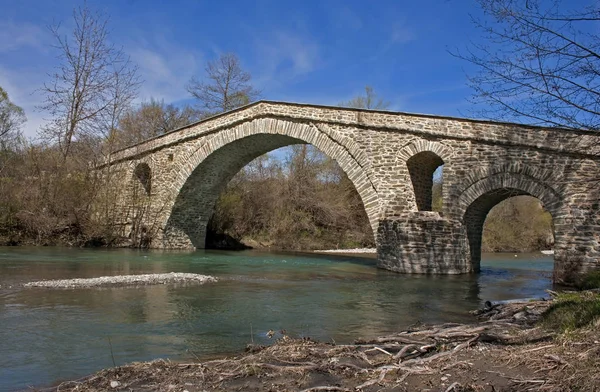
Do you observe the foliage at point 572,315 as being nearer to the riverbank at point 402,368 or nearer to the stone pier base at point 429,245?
the riverbank at point 402,368

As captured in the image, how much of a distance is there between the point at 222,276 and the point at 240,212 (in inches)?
589

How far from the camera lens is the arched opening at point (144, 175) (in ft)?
74.7

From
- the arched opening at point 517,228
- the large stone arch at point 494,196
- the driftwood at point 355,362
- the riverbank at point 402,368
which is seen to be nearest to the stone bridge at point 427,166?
the large stone arch at point 494,196

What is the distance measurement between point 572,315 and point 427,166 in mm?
10603

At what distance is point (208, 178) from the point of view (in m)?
21.3

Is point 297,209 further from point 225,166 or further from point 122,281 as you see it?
point 122,281

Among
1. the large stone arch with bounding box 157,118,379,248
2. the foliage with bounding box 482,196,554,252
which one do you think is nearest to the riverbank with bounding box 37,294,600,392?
the large stone arch with bounding box 157,118,379,248

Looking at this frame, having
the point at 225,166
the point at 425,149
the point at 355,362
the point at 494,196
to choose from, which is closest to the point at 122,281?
the point at 355,362

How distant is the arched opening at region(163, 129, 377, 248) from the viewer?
18625 millimetres

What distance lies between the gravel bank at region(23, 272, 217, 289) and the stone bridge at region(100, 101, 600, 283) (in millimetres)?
5625

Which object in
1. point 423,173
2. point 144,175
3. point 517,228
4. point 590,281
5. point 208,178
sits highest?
point 144,175

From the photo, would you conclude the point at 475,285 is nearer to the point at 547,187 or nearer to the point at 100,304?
the point at 547,187

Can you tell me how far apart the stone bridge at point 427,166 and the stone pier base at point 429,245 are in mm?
26

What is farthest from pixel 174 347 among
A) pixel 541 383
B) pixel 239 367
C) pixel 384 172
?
pixel 384 172
